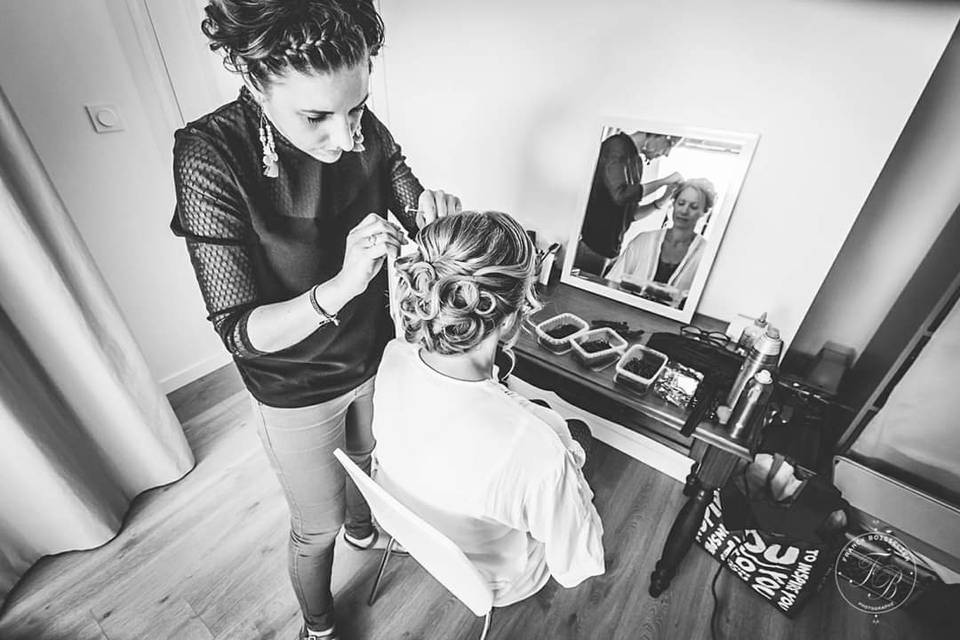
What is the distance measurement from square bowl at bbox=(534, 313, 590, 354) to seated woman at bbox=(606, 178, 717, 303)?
27 centimetres

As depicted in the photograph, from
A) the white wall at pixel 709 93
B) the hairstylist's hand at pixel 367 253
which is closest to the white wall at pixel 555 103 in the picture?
the white wall at pixel 709 93

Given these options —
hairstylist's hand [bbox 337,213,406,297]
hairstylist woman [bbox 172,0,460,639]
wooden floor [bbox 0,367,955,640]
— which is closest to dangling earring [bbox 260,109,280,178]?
hairstylist woman [bbox 172,0,460,639]

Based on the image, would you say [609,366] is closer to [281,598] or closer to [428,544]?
[428,544]

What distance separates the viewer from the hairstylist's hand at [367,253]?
70 cm

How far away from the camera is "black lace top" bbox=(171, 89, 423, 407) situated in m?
0.69

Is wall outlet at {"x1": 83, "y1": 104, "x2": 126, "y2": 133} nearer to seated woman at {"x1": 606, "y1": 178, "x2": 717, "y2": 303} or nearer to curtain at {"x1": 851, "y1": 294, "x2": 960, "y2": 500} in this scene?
seated woman at {"x1": 606, "y1": 178, "x2": 717, "y2": 303}

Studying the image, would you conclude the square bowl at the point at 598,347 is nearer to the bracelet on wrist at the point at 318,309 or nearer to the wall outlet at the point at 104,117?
the bracelet on wrist at the point at 318,309

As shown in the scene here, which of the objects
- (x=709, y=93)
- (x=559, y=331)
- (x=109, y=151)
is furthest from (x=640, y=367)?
(x=109, y=151)

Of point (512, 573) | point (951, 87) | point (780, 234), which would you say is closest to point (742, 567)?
point (512, 573)

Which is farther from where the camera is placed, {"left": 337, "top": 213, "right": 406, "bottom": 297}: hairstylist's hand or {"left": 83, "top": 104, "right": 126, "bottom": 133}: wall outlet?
{"left": 83, "top": 104, "right": 126, "bottom": 133}: wall outlet

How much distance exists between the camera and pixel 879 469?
1.13m

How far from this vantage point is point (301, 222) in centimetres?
81

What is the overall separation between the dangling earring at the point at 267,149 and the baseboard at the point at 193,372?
171cm

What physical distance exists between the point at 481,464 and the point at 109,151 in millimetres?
1814
